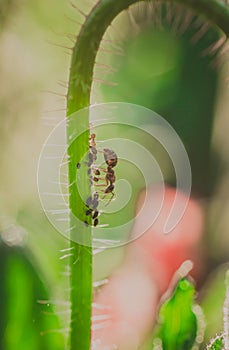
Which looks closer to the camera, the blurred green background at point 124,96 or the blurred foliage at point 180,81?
the blurred green background at point 124,96

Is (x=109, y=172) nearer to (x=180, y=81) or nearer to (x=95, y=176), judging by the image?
(x=95, y=176)

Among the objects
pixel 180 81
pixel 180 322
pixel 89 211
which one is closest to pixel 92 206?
pixel 89 211

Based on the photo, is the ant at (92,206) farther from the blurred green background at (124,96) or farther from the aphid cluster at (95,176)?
the blurred green background at (124,96)

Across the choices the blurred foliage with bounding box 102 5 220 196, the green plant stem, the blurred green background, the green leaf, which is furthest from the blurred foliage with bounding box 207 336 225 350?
the blurred foliage with bounding box 102 5 220 196

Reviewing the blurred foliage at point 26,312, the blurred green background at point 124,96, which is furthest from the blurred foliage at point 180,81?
the blurred foliage at point 26,312

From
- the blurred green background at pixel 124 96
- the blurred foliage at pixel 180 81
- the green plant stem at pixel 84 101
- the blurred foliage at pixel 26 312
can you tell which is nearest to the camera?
the green plant stem at pixel 84 101

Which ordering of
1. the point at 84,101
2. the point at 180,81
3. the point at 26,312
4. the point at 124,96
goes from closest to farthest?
1. the point at 84,101
2. the point at 26,312
3. the point at 124,96
4. the point at 180,81
